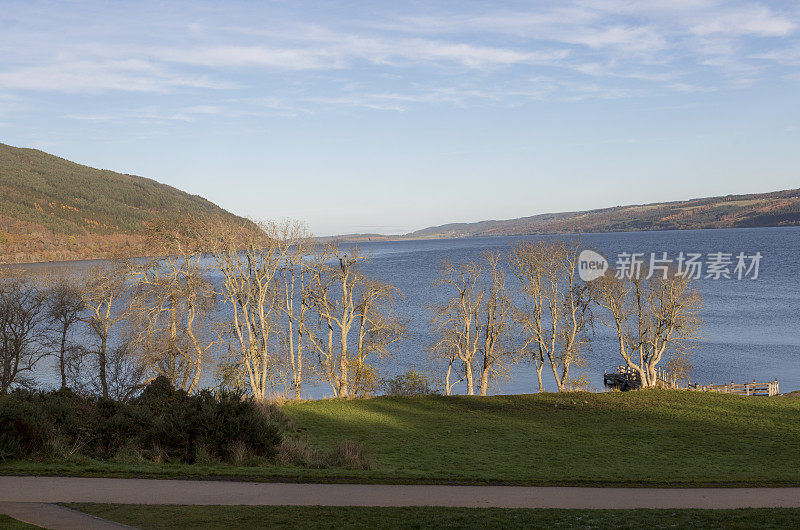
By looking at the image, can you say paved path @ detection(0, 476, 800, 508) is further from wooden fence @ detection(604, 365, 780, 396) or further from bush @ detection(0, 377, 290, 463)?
wooden fence @ detection(604, 365, 780, 396)

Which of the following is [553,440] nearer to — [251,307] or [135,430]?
[135,430]

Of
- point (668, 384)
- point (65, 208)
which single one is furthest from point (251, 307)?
point (65, 208)

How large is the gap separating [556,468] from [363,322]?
18.7 m

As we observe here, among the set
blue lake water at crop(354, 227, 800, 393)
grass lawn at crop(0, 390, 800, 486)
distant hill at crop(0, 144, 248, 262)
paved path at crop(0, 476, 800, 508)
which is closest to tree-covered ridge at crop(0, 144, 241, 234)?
distant hill at crop(0, 144, 248, 262)

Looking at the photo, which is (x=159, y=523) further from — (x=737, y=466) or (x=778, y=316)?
(x=778, y=316)

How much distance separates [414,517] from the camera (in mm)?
10359

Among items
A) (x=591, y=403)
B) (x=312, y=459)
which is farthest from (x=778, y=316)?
(x=312, y=459)

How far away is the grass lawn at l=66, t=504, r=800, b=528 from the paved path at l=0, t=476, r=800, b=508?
0.66 metres

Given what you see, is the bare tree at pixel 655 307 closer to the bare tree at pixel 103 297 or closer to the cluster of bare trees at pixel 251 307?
the cluster of bare trees at pixel 251 307

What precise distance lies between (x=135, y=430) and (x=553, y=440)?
587 inches

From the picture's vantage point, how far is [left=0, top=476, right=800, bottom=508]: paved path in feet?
37.1

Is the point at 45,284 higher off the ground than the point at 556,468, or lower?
higher

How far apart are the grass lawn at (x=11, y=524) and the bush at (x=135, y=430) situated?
4.95 metres

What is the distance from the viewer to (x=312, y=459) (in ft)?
51.9
